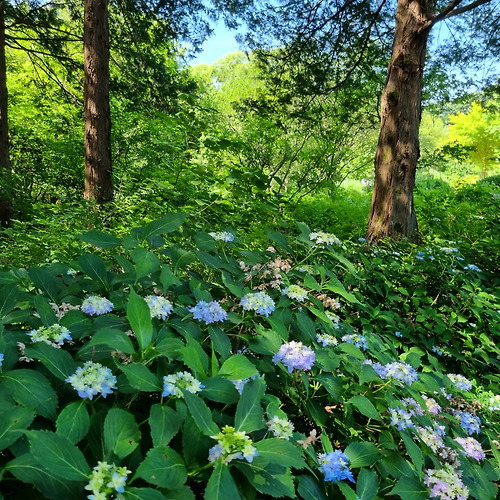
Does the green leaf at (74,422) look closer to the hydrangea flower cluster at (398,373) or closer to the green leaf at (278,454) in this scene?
the green leaf at (278,454)

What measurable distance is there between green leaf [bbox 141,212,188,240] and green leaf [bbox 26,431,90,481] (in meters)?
0.63

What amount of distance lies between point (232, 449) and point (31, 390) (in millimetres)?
364

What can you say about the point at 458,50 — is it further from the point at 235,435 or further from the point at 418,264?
the point at 235,435

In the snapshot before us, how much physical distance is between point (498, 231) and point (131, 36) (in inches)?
268

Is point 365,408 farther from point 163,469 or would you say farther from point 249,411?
point 163,469

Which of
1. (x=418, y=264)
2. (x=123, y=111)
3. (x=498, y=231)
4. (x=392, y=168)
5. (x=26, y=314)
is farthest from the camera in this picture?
(x=123, y=111)

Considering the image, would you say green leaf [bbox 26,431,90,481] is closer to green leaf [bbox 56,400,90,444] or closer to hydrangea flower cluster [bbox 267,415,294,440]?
green leaf [bbox 56,400,90,444]

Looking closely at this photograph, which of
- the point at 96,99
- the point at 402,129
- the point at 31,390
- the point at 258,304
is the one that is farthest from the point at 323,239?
the point at 96,99

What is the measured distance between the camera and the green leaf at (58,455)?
0.47m

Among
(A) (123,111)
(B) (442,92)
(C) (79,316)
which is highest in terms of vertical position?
(B) (442,92)

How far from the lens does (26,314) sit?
0.83 metres

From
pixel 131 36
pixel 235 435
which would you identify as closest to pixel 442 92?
pixel 131 36

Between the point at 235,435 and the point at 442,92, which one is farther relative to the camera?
the point at 442,92

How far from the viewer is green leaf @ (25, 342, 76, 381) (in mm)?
643
